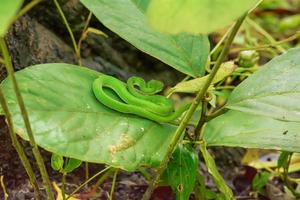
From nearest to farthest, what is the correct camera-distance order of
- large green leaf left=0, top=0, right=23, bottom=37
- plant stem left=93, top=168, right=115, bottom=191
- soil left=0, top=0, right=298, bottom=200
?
1. large green leaf left=0, top=0, right=23, bottom=37
2. plant stem left=93, top=168, right=115, bottom=191
3. soil left=0, top=0, right=298, bottom=200

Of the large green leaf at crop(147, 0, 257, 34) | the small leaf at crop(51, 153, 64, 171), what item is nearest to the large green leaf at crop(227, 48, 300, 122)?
the small leaf at crop(51, 153, 64, 171)

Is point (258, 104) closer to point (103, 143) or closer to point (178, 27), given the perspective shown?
point (103, 143)

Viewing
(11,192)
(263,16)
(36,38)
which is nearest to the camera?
(11,192)

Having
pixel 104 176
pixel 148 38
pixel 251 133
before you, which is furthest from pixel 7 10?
pixel 104 176

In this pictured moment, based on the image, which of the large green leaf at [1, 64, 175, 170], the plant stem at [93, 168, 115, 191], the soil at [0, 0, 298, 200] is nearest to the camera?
the large green leaf at [1, 64, 175, 170]

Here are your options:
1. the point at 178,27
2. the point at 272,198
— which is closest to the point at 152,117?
the point at 178,27

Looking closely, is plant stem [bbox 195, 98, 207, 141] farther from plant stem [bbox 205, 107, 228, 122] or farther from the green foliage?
the green foliage

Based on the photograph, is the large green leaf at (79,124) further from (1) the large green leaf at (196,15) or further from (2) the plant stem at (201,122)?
(1) the large green leaf at (196,15)

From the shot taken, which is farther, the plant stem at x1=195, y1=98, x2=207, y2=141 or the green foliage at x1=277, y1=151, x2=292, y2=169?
the green foliage at x1=277, y1=151, x2=292, y2=169
